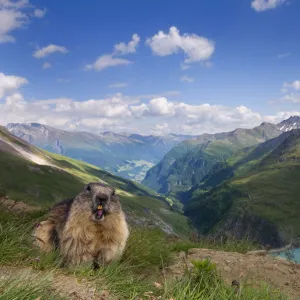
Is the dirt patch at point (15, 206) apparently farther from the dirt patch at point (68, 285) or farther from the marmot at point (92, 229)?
the dirt patch at point (68, 285)

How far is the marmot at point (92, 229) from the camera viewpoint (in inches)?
270

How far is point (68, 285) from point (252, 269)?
5.52 metres

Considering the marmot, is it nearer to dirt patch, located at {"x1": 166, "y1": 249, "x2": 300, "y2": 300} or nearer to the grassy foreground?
the grassy foreground

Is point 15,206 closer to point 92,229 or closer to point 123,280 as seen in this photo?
point 92,229

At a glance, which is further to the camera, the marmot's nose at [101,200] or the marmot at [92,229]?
the marmot's nose at [101,200]

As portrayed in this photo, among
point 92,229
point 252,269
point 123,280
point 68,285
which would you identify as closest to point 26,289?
point 68,285

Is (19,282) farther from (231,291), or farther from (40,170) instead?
(40,170)

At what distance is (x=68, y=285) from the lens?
5.45m

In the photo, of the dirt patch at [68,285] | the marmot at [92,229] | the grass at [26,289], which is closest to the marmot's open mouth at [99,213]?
the marmot at [92,229]

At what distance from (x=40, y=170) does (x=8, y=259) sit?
200608 mm

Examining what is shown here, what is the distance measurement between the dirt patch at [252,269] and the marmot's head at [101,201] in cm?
223

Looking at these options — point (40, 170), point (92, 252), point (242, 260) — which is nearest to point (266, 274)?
point (242, 260)

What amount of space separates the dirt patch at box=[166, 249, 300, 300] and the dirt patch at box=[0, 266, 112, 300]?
2.84 meters

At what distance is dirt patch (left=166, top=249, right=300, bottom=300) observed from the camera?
26.9 ft
